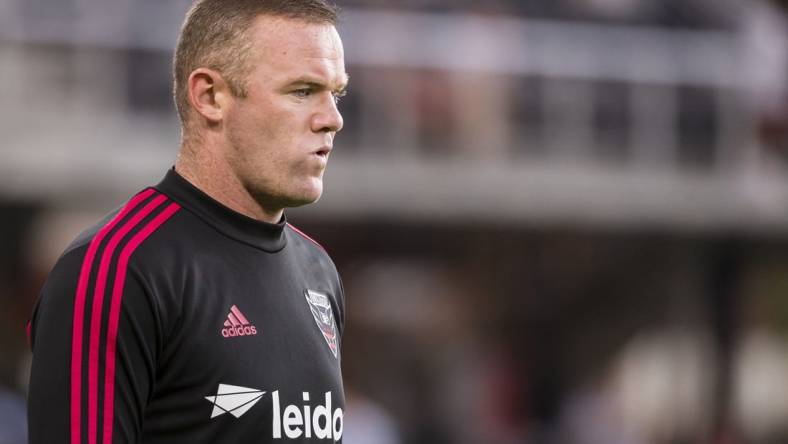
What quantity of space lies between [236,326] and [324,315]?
0.40m

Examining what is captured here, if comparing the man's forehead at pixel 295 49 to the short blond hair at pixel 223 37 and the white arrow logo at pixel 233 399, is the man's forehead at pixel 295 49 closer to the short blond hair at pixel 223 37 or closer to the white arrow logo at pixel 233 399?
the short blond hair at pixel 223 37

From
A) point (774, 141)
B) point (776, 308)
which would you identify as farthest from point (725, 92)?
point (776, 308)

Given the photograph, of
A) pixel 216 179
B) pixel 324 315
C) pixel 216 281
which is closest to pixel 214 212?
pixel 216 179

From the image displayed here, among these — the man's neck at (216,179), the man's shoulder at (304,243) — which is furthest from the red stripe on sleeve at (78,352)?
the man's shoulder at (304,243)

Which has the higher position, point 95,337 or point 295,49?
point 295,49

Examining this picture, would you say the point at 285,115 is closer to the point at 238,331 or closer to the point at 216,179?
the point at 216,179

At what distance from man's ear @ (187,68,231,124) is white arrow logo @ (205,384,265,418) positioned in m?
0.54

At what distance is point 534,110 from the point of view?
1422cm

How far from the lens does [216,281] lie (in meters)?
3.09

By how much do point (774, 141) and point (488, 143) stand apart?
263 centimetres

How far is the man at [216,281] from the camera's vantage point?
285 cm

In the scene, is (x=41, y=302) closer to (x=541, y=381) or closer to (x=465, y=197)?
(x=465, y=197)

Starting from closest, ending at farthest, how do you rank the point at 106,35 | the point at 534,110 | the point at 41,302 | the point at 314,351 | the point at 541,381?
the point at 41,302, the point at 314,351, the point at 106,35, the point at 534,110, the point at 541,381

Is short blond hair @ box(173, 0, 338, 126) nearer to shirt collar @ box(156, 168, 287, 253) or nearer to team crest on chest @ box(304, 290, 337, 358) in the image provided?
shirt collar @ box(156, 168, 287, 253)
